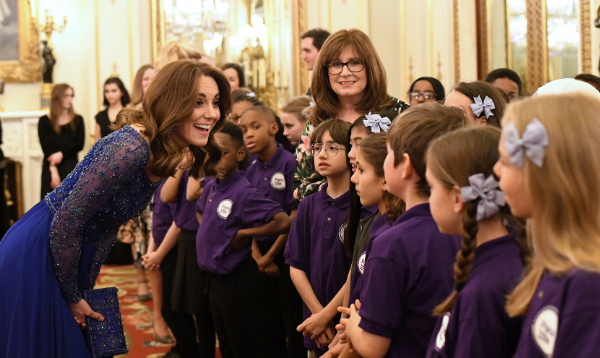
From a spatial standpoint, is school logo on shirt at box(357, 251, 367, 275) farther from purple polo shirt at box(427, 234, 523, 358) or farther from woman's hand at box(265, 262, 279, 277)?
woman's hand at box(265, 262, 279, 277)

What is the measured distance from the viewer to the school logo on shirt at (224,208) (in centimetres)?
362

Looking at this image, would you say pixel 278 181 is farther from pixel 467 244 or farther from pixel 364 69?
pixel 467 244

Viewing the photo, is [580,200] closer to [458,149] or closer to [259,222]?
[458,149]

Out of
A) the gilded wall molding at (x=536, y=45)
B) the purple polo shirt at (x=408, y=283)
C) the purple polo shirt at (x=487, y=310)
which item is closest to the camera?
the purple polo shirt at (x=487, y=310)

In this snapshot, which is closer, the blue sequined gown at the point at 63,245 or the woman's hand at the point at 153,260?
the blue sequined gown at the point at 63,245

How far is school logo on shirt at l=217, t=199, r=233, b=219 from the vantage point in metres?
3.62

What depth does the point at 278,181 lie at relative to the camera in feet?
13.6

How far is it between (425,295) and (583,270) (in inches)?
26.5

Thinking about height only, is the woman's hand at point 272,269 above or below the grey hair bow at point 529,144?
below

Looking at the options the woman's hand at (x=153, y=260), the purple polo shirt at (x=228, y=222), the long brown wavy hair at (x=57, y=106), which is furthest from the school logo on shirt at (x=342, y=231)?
the long brown wavy hair at (x=57, y=106)

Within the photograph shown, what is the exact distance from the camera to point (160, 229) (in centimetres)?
458

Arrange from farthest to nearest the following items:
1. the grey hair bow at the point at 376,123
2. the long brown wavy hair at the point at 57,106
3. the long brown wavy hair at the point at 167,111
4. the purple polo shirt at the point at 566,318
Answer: the long brown wavy hair at the point at 57,106, the grey hair bow at the point at 376,123, the long brown wavy hair at the point at 167,111, the purple polo shirt at the point at 566,318

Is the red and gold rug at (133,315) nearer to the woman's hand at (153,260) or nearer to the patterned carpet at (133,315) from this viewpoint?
the patterned carpet at (133,315)

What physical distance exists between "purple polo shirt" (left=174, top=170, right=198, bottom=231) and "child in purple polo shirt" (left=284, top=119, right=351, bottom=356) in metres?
1.23
